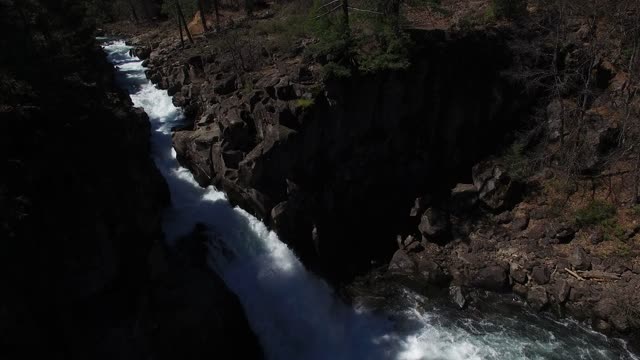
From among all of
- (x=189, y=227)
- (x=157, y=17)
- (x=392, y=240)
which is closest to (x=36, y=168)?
(x=189, y=227)

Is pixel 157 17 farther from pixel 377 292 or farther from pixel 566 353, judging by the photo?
pixel 566 353

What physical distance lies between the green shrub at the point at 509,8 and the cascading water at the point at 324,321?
→ 2018 cm

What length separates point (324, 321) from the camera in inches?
875

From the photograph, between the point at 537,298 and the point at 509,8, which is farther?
the point at 509,8

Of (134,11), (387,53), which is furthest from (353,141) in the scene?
(134,11)

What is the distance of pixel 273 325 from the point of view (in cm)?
2161

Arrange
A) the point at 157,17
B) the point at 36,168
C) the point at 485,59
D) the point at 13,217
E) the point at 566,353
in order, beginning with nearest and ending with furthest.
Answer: the point at 13,217 < the point at 36,168 < the point at 566,353 < the point at 485,59 < the point at 157,17

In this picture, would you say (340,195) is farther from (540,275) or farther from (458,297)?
(540,275)

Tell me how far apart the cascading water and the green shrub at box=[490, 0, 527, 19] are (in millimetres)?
20177

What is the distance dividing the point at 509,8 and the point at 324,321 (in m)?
23.9

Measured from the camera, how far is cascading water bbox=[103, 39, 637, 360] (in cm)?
2052

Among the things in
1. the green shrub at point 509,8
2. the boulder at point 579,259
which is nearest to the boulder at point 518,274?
the boulder at point 579,259

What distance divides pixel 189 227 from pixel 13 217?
1118cm

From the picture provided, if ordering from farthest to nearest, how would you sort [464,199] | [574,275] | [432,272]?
[464,199] < [432,272] < [574,275]
